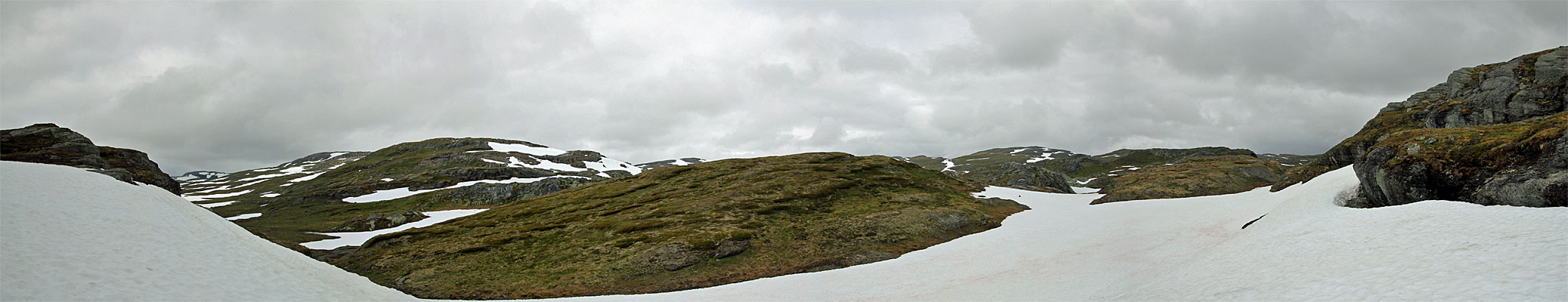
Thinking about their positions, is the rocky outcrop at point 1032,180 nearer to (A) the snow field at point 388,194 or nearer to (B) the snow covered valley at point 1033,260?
(B) the snow covered valley at point 1033,260

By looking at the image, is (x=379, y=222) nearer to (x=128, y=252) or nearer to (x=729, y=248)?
(x=729, y=248)

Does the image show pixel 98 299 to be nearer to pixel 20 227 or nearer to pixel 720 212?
pixel 20 227

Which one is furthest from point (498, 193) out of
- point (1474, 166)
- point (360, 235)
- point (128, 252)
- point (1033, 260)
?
point (1474, 166)

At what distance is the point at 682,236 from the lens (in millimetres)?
49812

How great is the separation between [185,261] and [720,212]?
136 feet

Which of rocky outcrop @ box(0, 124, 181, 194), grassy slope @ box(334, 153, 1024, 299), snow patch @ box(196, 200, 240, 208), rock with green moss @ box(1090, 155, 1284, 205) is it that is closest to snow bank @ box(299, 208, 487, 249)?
grassy slope @ box(334, 153, 1024, 299)

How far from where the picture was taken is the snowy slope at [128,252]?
18.7 metres

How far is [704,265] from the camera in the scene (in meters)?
43.4

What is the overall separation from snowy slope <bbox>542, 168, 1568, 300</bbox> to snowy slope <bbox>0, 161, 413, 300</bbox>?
53.2 feet

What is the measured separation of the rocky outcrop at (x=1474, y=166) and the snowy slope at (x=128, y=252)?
47.9 meters

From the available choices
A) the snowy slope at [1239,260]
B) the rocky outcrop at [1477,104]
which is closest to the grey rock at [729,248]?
the snowy slope at [1239,260]

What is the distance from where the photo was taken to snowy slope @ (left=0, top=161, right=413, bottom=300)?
18688 millimetres

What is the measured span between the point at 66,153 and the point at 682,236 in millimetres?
96153

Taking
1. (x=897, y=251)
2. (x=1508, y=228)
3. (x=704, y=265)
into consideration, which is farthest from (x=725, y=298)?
(x=1508, y=228)
